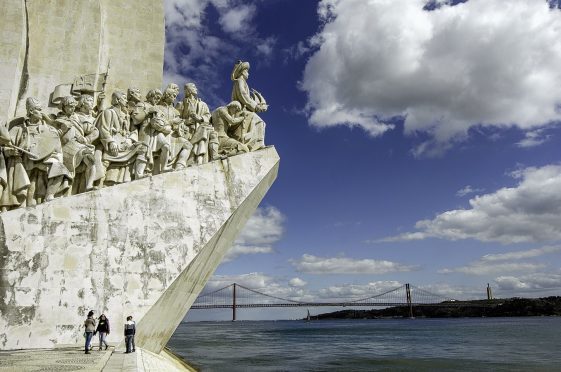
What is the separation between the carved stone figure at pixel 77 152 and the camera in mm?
6793

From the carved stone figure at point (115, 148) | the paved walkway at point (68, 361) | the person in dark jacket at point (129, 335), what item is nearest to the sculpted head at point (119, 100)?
the carved stone figure at point (115, 148)

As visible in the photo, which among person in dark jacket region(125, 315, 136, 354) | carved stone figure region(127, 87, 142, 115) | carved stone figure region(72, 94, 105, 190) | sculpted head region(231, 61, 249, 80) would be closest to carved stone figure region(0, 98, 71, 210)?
carved stone figure region(72, 94, 105, 190)

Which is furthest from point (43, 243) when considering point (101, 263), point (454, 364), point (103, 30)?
point (454, 364)

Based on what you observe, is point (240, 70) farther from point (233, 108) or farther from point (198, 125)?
point (198, 125)

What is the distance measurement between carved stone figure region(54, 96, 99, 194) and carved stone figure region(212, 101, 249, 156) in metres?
2.21

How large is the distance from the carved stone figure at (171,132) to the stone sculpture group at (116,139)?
0.02m

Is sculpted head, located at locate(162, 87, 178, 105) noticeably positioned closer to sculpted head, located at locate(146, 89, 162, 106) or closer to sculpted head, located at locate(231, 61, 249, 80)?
sculpted head, located at locate(146, 89, 162, 106)

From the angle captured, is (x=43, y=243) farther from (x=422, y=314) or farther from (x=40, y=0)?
(x=422, y=314)

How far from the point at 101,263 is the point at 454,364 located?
13.8m

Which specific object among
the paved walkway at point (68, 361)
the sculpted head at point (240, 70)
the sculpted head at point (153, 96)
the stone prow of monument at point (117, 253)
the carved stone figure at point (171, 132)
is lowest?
the paved walkway at point (68, 361)

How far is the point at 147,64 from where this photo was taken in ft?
29.3

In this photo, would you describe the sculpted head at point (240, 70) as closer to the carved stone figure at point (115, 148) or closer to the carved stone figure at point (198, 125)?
the carved stone figure at point (198, 125)

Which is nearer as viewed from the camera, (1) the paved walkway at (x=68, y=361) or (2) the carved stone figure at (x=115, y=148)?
(1) the paved walkway at (x=68, y=361)

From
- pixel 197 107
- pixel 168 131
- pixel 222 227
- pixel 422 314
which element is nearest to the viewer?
pixel 222 227
